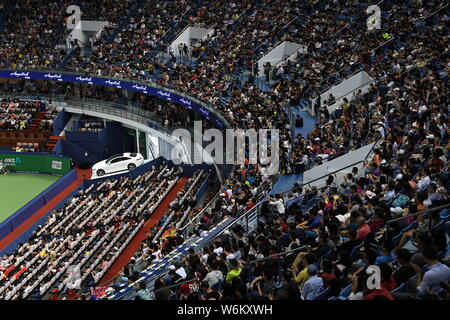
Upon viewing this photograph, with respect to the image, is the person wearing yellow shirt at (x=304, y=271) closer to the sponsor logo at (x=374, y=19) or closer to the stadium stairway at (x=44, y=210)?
the stadium stairway at (x=44, y=210)

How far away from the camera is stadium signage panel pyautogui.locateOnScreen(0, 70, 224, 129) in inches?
1363

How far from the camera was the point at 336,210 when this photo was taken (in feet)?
40.2

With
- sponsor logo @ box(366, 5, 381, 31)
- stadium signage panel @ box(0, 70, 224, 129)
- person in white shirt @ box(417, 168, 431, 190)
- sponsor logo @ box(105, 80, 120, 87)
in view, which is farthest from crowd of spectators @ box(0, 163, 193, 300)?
person in white shirt @ box(417, 168, 431, 190)

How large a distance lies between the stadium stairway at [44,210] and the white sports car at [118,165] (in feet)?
5.17

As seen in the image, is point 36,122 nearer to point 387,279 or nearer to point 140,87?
point 140,87

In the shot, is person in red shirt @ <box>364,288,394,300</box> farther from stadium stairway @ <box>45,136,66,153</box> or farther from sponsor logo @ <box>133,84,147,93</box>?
stadium stairway @ <box>45,136,66,153</box>

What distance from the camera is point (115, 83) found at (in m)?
40.2

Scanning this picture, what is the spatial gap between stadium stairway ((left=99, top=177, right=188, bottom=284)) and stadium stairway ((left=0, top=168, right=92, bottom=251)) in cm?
762

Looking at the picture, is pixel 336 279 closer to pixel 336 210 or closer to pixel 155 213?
pixel 336 210

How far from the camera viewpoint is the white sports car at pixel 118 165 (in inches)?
1448

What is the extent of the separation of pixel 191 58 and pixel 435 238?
33.3 meters

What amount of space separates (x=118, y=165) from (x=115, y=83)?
22.7 ft

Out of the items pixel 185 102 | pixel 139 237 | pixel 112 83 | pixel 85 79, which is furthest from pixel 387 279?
pixel 85 79

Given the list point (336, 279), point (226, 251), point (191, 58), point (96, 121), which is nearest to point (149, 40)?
point (191, 58)
